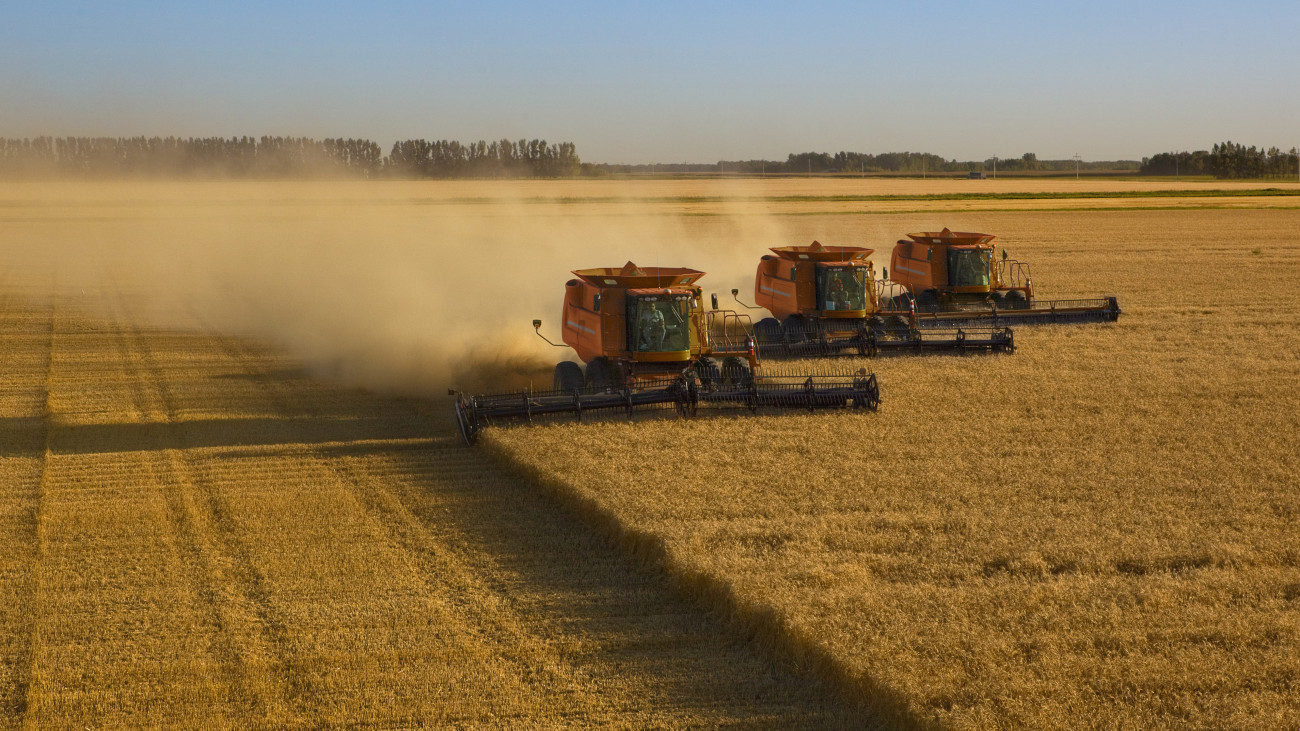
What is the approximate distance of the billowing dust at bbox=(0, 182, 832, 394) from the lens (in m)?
20.8

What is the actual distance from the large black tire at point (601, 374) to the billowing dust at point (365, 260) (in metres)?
2.06

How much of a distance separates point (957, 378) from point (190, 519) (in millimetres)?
11855

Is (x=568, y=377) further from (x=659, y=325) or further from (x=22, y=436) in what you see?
(x=22, y=436)

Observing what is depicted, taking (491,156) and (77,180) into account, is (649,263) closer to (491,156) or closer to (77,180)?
(491,156)

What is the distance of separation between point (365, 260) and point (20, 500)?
21591 mm

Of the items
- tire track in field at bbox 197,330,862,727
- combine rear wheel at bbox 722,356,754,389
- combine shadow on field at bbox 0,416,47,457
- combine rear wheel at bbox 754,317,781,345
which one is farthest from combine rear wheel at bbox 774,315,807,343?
combine shadow on field at bbox 0,416,47,457

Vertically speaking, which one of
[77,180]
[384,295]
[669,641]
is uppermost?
[77,180]

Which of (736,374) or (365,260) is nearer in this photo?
(736,374)

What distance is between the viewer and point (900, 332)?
22266 millimetres

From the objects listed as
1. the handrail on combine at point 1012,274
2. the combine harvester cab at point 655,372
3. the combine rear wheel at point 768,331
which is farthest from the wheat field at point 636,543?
the handrail on combine at point 1012,274

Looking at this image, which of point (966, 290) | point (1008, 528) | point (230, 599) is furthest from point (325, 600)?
point (966, 290)

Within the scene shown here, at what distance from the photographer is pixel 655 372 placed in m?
16.3

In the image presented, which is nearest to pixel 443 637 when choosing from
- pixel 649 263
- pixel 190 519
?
pixel 190 519

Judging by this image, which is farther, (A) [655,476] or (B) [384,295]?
(B) [384,295]
